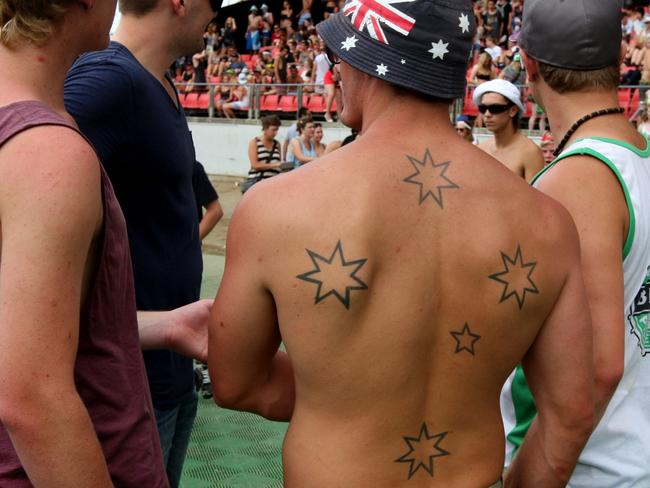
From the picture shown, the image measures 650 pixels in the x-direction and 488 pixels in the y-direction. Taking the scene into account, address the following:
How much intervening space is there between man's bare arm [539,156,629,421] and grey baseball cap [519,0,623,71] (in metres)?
0.31

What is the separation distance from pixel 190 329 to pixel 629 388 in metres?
1.20

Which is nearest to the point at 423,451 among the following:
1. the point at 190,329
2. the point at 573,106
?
the point at 190,329

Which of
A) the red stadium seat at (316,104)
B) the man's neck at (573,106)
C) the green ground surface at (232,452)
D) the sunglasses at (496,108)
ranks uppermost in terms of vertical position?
the man's neck at (573,106)

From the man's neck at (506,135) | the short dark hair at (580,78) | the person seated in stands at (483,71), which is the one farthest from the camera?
the person seated in stands at (483,71)

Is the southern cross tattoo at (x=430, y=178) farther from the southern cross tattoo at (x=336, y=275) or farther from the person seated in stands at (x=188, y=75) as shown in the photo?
the person seated in stands at (x=188, y=75)

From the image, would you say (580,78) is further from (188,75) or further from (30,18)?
(188,75)

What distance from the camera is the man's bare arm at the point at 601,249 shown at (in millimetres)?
1875

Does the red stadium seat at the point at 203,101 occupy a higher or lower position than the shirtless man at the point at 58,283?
lower

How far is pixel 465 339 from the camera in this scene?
5.28ft

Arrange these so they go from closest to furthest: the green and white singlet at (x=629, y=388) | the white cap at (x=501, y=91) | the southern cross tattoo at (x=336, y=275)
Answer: the southern cross tattoo at (x=336, y=275)
the green and white singlet at (x=629, y=388)
the white cap at (x=501, y=91)

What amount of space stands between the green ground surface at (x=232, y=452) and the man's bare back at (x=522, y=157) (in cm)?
268

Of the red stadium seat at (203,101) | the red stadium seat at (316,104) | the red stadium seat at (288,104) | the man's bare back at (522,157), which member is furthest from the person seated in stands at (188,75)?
the man's bare back at (522,157)

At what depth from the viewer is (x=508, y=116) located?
5930mm

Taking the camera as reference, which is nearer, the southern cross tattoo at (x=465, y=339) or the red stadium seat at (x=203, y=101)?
the southern cross tattoo at (x=465, y=339)
